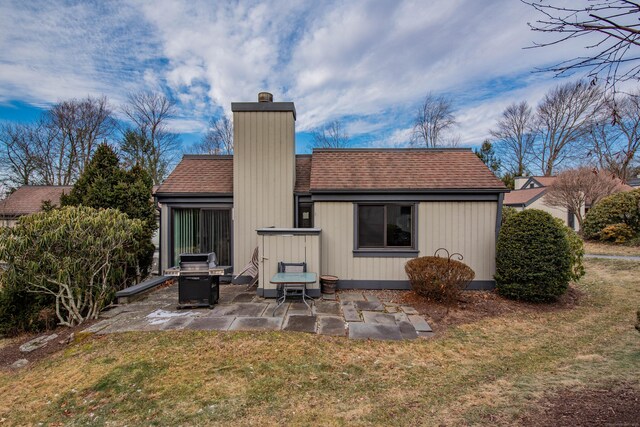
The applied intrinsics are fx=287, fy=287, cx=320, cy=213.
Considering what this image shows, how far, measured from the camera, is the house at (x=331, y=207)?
24.3 ft

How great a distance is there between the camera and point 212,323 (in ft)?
→ 17.0

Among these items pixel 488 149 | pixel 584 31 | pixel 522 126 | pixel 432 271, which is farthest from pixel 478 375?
pixel 522 126

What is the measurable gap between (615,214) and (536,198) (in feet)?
27.6

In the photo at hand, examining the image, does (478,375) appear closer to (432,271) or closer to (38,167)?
(432,271)

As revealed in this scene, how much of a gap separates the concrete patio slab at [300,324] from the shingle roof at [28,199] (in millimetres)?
22188

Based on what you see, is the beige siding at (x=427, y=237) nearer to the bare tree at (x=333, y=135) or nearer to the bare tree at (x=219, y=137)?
the bare tree at (x=333, y=135)

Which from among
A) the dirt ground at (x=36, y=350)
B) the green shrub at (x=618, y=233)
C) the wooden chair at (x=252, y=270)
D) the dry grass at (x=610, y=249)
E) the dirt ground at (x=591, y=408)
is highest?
the green shrub at (x=618, y=233)

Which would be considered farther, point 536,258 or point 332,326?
point 536,258

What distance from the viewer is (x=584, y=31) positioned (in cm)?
216

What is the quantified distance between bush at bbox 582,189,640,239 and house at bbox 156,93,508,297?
12348mm

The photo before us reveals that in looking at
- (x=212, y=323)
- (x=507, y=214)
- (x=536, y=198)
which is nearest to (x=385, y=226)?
(x=212, y=323)

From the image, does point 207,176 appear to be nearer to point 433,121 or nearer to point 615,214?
point 615,214

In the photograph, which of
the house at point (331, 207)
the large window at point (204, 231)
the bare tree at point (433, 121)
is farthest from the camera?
the bare tree at point (433, 121)

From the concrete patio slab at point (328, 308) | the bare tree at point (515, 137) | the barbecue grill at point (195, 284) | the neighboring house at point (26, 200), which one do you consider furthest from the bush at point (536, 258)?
the bare tree at point (515, 137)
